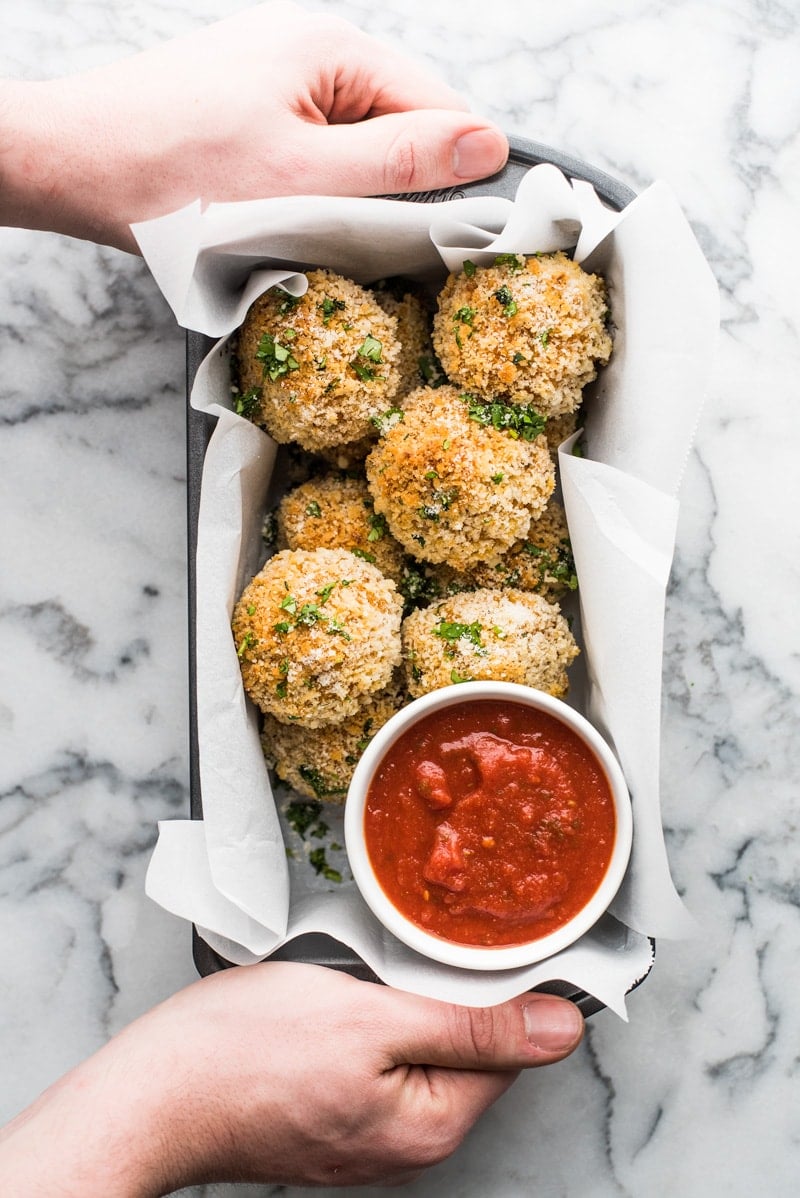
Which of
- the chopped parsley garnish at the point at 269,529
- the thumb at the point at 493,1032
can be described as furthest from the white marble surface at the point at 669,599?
the thumb at the point at 493,1032

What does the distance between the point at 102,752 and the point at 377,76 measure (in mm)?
1310

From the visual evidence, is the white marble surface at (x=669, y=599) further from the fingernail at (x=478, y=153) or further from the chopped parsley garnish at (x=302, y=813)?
the fingernail at (x=478, y=153)

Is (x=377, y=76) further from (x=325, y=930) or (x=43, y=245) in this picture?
(x=325, y=930)

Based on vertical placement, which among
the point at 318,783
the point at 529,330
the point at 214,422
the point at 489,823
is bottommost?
the point at 318,783

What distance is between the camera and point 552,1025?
1602 millimetres

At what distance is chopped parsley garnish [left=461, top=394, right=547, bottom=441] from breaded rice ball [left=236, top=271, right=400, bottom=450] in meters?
0.14

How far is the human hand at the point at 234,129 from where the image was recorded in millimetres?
1636

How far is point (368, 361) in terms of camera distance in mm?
1644

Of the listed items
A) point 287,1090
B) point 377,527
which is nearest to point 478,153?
point 377,527

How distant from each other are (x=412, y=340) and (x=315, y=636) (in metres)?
0.56

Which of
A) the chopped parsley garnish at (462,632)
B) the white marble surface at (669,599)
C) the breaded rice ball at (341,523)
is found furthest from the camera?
the white marble surface at (669,599)

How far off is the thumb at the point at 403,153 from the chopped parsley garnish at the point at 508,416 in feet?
1.15

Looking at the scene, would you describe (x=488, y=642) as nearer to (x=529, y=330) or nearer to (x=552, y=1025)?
(x=529, y=330)

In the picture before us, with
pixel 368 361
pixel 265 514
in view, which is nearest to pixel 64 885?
pixel 265 514
